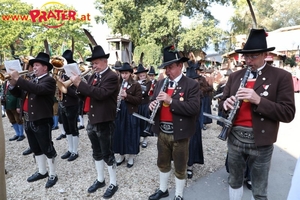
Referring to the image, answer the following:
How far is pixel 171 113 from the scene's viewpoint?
10.9ft

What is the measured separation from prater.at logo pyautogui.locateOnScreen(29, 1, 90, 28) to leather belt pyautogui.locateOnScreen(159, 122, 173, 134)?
31839 mm

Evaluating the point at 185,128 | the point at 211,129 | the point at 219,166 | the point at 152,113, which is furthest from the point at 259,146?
the point at 211,129

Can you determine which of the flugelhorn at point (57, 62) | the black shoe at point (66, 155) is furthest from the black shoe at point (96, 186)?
the flugelhorn at point (57, 62)

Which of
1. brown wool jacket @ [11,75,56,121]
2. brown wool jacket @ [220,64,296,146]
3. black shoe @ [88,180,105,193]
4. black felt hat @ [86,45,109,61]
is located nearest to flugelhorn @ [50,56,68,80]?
brown wool jacket @ [11,75,56,121]

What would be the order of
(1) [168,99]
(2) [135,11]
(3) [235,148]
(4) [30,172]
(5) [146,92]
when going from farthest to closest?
(2) [135,11], (5) [146,92], (4) [30,172], (1) [168,99], (3) [235,148]

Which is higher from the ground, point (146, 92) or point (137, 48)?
point (137, 48)

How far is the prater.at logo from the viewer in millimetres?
31289

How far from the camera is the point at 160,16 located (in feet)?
79.7

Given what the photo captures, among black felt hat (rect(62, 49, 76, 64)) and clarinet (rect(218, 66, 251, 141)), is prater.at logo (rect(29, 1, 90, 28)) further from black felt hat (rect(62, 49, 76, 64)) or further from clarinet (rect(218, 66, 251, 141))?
clarinet (rect(218, 66, 251, 141))

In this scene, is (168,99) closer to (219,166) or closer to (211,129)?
(219,166)

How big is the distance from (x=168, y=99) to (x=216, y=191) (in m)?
2.11

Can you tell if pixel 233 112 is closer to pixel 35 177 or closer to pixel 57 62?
pixel 57 62

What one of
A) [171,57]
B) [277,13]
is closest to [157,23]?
[171,57]

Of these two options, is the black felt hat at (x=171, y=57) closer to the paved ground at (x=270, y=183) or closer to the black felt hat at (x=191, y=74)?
the paved ground at (x=270, y=183)
